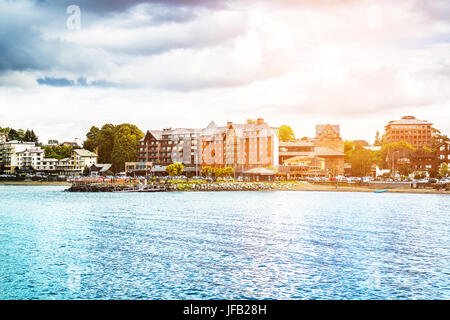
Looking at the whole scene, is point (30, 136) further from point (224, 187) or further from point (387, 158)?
point (387, 158)

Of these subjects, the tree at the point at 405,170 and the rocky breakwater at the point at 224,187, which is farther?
the tree at the point at 405,170

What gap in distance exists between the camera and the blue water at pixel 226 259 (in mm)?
14016

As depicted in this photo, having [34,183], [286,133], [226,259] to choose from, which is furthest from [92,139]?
[226,259]

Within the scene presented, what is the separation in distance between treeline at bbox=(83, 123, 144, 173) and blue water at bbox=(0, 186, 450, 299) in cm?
7051

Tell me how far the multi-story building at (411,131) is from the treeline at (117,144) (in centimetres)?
6030

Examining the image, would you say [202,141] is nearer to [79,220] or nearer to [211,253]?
[79,220]

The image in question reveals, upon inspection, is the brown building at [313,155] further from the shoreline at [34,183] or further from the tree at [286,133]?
the shoreline at [34,183]

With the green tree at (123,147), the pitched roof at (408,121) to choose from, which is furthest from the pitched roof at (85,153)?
the pitched roof at (408,121)

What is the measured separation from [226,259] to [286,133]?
108m

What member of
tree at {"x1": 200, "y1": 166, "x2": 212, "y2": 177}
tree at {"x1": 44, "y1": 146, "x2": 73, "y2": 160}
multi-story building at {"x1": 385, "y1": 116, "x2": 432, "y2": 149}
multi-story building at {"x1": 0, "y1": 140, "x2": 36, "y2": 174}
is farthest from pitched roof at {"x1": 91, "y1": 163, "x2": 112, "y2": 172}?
multi-story building at {"x1": 385, "y1": 116, "x2": 432, "y2": 149}

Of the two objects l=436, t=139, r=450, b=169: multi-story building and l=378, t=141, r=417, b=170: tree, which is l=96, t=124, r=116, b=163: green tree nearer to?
l=378, t=141, r=417, b=170: tree

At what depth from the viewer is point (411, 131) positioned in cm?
9550

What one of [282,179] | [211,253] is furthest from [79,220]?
[282,179]

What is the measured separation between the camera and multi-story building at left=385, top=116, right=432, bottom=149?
9457cm
